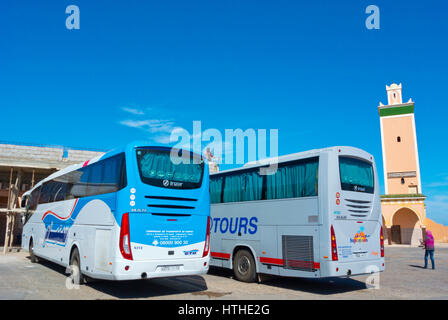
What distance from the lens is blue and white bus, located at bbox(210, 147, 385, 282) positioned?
901cm

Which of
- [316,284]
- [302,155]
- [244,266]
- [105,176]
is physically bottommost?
[316,284]

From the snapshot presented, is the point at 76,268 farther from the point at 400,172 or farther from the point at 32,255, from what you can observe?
the point at 400,172

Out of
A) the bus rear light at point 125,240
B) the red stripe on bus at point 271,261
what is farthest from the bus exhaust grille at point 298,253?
the bus rear light at point 125,240

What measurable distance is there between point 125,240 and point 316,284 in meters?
6.14

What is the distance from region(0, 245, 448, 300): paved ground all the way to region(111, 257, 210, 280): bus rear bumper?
0.61 meters

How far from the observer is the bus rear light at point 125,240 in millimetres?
7973

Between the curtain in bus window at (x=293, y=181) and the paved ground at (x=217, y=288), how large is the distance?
2.55 metres

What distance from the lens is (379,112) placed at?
40.9 meters

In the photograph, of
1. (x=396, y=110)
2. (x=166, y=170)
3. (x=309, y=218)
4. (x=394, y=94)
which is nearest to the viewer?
(x=166, y=170)

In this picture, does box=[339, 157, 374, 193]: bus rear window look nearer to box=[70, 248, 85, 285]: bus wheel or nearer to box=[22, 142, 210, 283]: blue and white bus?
box=[22, 142, 210, 283]: blue and white bus

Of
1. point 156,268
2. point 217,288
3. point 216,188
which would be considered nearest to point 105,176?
point 156,268

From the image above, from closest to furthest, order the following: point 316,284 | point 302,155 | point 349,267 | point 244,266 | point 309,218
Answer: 1. point 349,267
2. point 309,218
3. point 302,155
4. point 316,284
5. point 244,266

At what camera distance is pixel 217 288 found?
10.0 m

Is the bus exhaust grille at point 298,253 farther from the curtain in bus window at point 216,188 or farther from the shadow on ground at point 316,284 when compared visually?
the curtain in bus window at point 216,188
